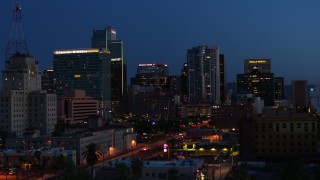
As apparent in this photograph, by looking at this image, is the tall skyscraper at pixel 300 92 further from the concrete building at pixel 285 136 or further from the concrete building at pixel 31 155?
the concrete building at pixel 31 155

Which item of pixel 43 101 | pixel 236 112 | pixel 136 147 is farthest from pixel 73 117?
pixel 236 112

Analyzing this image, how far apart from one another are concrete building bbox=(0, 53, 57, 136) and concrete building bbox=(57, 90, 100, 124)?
24.2 meters

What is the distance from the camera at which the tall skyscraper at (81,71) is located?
637ft

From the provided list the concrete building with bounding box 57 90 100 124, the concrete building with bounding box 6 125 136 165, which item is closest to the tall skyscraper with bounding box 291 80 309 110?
the concrete building with bounding box 57 90 100 124

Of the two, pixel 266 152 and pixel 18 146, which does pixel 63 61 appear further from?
pixel 266 152

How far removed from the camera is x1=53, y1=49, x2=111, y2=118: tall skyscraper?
Result: 637ft

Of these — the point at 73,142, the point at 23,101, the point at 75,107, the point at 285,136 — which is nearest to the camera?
the point at 285,136

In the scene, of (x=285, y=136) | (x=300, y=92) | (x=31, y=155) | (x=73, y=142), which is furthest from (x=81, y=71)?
(x=285, y=136)

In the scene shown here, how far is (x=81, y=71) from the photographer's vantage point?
641 feet

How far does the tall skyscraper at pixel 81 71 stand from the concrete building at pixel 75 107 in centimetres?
3961

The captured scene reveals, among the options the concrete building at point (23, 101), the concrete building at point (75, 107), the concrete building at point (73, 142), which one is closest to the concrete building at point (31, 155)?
the concrete building at point (73, 142)

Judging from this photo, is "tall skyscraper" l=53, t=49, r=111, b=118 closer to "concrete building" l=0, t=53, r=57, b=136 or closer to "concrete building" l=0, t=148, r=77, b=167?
"concrete building" l=0, t=53, r=57, b=136

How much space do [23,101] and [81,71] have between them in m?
92.8

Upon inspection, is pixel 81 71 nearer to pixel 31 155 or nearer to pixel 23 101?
pixel 23 101
